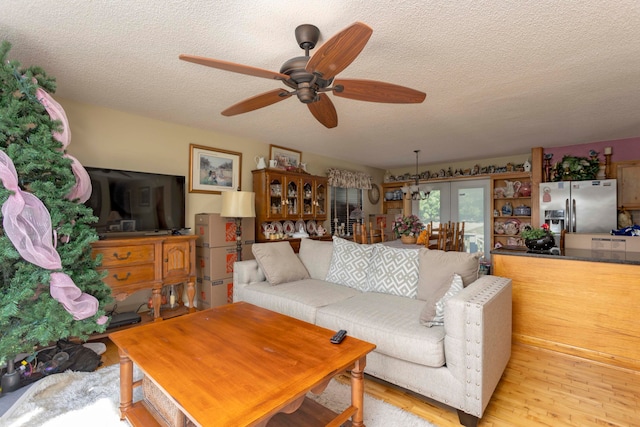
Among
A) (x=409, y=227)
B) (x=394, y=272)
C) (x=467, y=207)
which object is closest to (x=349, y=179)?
(x=409, y=227)

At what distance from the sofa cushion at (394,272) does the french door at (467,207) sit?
3911 mm

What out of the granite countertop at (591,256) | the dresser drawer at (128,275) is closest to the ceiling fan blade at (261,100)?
the dresser drawer at (128,275)

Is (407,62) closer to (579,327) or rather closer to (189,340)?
(189,340)

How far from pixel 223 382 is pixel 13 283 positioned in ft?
5.59

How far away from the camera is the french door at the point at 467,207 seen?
5691mm

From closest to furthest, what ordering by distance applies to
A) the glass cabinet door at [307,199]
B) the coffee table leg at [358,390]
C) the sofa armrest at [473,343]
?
1. the coffee table leg at [358,390]
2. the sofa armrest at [473,343]
3. the glass cabinet door at [307,199]

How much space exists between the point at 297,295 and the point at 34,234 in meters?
1.85

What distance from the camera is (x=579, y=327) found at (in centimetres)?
242

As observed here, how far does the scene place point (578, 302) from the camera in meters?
2.44

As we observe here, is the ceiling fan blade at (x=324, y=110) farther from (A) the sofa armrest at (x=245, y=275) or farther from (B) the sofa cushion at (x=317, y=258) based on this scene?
(A) the sofa armrest at (x=245, y=275)

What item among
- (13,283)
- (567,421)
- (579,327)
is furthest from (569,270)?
(13,283)

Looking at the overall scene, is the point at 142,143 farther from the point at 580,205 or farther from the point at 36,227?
the point at 580,205

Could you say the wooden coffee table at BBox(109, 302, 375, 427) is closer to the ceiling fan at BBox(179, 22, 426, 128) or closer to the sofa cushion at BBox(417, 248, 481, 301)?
the sofa cushion at BBox(417, 248, 481, 301)

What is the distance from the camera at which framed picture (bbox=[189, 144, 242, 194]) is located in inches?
147
